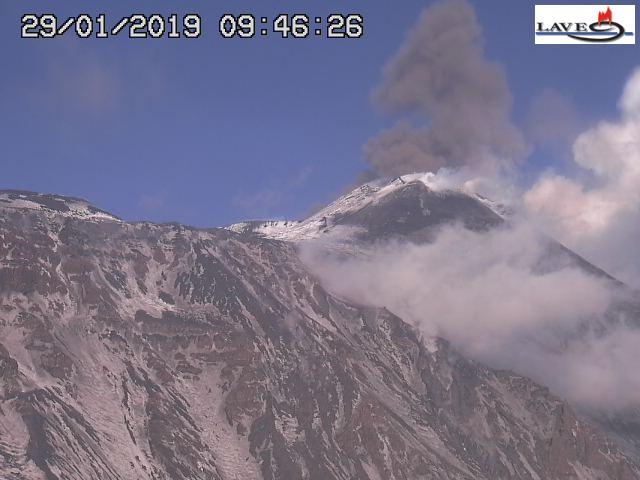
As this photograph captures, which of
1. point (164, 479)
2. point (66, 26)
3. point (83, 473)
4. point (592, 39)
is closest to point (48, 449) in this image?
point (83, 473)

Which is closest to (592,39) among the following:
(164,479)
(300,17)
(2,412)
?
(300,17)

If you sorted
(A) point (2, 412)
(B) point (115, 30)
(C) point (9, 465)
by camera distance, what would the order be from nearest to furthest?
(B) point (115, 30) → (C) point (9, 465) → (A) point (2, 412)

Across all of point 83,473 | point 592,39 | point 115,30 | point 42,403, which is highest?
point 592,39

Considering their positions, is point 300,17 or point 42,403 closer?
point 300,17

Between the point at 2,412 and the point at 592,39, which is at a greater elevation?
the point at 592,39

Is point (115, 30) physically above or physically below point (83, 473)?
above

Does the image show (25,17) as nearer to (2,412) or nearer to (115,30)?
(115,30)

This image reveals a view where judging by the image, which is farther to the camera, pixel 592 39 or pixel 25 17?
pixel 592 39

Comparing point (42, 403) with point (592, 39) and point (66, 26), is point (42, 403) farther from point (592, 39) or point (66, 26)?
point (592, 39)

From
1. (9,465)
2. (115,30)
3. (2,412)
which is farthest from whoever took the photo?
(2,412)
